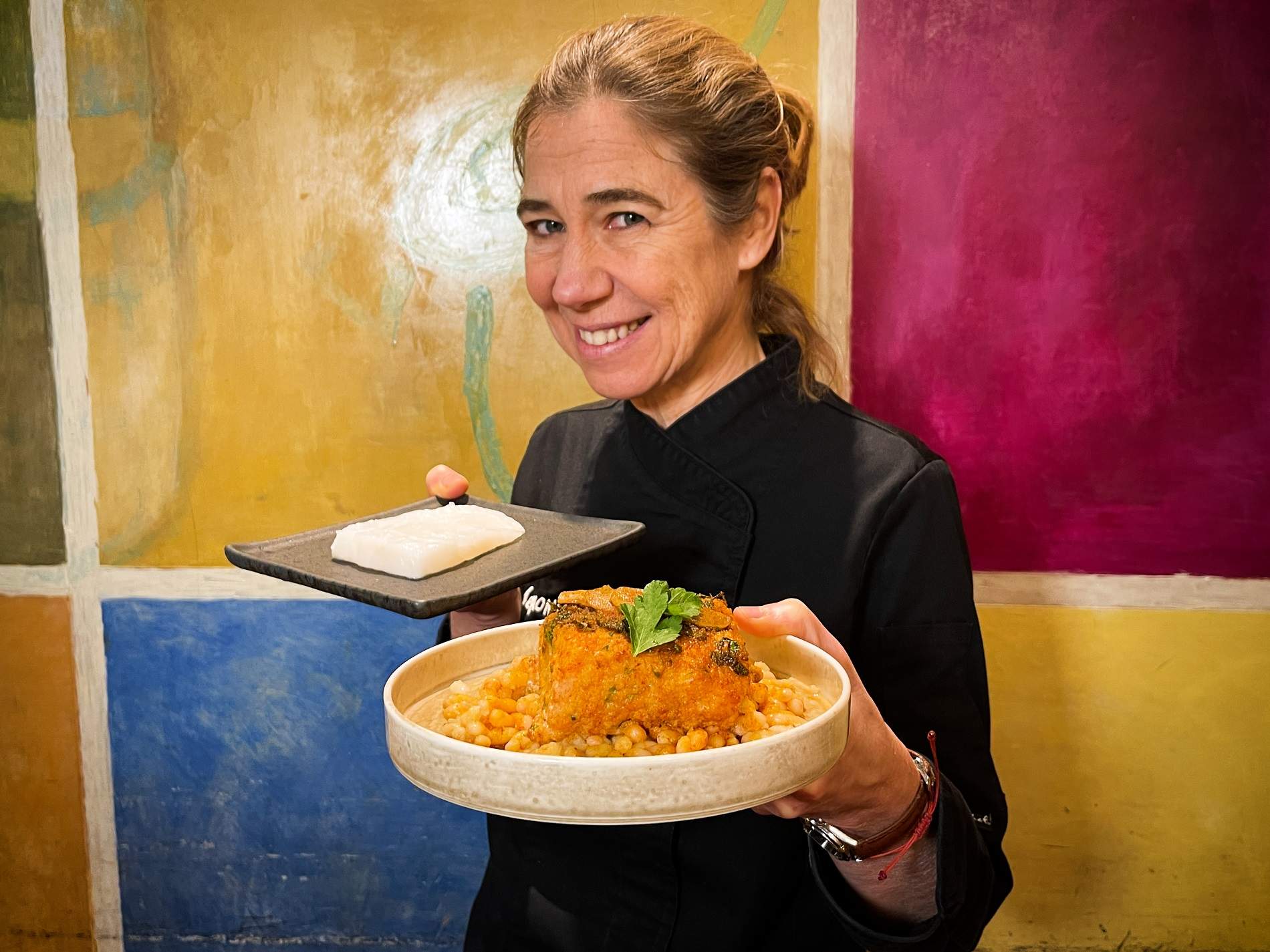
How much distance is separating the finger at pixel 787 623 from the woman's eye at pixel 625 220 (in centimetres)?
70

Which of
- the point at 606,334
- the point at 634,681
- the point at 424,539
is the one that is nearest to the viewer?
the point at 634,681

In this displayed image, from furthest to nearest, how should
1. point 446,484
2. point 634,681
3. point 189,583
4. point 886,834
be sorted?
point 189,583 → point 446,484 → point 886,834 → point 634,681

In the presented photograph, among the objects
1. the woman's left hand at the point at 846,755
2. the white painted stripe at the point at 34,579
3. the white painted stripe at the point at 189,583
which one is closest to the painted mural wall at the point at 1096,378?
the woman's left hand at the point at 846,755

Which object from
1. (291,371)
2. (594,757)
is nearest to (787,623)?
(594,757)

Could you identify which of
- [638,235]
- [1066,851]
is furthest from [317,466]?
[1066,851]

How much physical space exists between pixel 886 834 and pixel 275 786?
1941mm

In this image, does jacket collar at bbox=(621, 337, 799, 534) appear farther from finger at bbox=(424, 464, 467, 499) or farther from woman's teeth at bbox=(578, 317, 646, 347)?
finger at bbox=(424, 464, 467, 499)

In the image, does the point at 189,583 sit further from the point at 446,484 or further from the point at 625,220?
the point at 625,220

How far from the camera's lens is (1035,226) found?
88.1 inches

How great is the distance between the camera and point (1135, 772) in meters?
2.38

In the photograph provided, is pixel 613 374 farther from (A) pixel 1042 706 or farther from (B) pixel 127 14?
(B) pixel 127 14

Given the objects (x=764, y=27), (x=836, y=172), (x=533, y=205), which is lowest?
(x=533, y=205)

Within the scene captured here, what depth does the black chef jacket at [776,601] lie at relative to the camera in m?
1.50

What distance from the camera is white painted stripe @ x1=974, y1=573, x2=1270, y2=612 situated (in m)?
2.29
